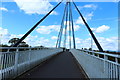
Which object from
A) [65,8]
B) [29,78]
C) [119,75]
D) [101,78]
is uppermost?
[65,8]

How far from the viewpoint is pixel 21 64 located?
7988 mm

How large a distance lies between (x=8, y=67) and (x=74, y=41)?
32.1 metres

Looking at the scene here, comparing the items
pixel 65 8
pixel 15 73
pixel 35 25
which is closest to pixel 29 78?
pixel 15 73

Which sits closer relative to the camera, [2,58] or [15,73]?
[2,58]

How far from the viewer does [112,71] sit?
400cm

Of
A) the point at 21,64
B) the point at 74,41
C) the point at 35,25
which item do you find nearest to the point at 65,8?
the point at 74,41

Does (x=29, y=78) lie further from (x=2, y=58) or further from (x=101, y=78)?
(x=101, y=78)

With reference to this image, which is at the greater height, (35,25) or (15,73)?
(35,25)

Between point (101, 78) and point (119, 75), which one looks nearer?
point (119, 75)

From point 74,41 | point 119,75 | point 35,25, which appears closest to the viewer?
point 119,75

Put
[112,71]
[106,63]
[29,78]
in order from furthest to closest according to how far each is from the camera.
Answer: [29,78] < [106,63] < [112,71]

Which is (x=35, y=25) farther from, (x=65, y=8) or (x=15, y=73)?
(x=65, y=8)

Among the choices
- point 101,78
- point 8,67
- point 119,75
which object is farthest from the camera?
point 8,67

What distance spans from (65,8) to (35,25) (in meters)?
27.3
